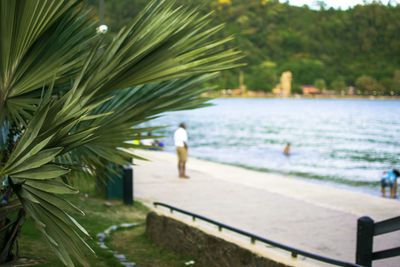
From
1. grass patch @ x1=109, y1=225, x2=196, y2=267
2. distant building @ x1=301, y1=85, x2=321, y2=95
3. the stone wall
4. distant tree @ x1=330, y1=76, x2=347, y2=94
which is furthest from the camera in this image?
distant building @ x1=301, y1=85, x2=321, y2=95

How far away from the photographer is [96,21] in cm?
473

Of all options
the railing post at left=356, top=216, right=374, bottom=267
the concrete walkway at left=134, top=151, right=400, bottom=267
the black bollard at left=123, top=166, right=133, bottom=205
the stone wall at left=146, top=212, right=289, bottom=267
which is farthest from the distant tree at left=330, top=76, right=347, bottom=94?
the railing post at left=356, top=216, right=374, bottom=267

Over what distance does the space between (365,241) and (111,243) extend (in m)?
3.57

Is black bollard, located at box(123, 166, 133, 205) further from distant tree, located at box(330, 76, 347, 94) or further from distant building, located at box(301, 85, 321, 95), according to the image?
distant building, located at box(301, 85, 321, 95)

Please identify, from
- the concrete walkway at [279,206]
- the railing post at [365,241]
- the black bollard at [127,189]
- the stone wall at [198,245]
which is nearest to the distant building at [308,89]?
the concrete walkway at [279,206]

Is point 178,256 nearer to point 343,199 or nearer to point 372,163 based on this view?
point 343,199

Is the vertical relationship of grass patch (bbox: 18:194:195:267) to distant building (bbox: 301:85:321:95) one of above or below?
below

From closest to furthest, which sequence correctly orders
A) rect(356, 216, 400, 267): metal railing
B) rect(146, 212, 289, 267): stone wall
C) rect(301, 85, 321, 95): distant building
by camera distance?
rect(356, 216, 400, 267): metal railing → rect(146, 212, 289, 267): stone wall → rect(301, 85, 321, 95): distant building

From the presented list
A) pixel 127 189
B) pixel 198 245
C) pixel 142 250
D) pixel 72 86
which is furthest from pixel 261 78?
pixel 72 86

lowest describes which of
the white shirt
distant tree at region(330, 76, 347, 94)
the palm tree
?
the white shirt

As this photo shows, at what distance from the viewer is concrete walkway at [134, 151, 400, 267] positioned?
8.38 m

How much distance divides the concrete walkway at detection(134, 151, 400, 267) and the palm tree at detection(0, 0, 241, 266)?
313cm

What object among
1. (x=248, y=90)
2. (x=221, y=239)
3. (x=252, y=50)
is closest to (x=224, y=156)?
(x=221, y=239)

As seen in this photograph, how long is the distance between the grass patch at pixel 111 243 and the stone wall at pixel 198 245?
134mm
